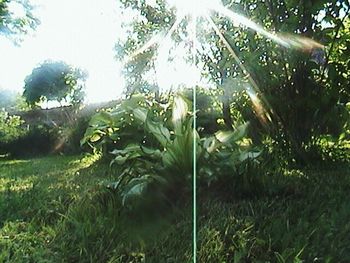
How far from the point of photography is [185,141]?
112 inches

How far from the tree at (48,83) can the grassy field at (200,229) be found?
47.3ft

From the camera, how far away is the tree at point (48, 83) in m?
17.5

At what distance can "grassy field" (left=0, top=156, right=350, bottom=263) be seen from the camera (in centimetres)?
196

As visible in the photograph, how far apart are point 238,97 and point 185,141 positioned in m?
1.95

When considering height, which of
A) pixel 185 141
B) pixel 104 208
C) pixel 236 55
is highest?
pixel 236 55

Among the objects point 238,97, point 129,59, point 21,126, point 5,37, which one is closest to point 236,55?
point 238,97

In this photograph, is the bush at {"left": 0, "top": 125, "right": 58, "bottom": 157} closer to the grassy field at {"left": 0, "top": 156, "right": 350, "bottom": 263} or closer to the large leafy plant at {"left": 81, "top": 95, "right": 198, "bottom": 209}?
the large leafy plant at {"left": 81, "top": 95, "right": 198, "bottom": 209}

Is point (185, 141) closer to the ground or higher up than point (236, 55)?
closer to the ground

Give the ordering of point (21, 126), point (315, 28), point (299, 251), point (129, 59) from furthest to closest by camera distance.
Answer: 1. point (21, 126)
2. point (129, 59)
3. point (315, 28)
4. point (299, 251)

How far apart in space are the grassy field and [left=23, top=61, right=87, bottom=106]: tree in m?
14.4

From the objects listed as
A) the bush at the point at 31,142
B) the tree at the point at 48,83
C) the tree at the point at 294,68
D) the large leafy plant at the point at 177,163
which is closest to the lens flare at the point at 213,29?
the tree at the point at 294,68

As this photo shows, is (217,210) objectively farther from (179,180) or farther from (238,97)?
(238,97)

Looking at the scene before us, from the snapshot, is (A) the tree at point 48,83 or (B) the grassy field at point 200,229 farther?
(A) the tree at point 48,83

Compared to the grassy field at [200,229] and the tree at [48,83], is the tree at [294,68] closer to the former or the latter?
the grassy field at [200,229]
